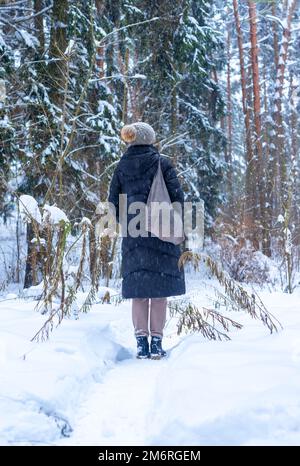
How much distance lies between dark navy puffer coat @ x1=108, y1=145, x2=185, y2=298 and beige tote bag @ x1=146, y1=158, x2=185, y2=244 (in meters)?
0.05

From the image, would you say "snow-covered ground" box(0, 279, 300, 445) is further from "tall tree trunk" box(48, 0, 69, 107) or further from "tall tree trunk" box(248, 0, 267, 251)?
"tall tree trunk" box(248, 0, 267, 251)

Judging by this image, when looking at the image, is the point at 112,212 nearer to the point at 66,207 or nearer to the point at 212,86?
the point at 66,207

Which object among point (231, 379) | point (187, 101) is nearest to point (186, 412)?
point (231, 379)

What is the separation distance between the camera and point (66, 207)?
901cm

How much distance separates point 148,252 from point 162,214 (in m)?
0.31

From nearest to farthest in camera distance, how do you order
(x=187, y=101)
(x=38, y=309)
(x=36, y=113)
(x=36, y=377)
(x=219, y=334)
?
1. (x=36, y=377)
2. (x=219, y=334)
3. (x=38, y=309)
4. (x=36, y=113)
5. (x=187, y=101)

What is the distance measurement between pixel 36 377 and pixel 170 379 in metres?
0.72

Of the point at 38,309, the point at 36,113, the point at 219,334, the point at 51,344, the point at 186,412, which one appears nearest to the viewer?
the point at 186,412

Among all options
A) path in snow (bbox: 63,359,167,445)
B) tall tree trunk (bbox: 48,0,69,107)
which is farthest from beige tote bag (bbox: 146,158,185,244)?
tall tree trunk (bbox: 48,0,69,107)

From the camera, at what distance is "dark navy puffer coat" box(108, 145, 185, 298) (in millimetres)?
3904
